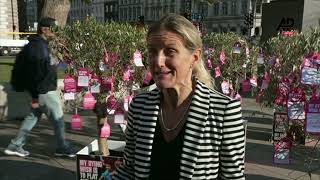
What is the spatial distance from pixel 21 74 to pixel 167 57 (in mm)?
4705

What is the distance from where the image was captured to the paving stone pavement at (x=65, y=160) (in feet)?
19.3

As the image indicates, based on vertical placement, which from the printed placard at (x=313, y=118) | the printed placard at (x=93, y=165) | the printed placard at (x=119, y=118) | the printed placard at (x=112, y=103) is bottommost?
the printed placard at (x=93, y=165)

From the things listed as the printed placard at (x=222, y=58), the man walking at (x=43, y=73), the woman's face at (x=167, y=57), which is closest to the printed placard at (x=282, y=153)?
the woman's face at (x=167, y=57)

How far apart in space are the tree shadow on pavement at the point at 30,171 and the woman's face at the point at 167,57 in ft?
13.0

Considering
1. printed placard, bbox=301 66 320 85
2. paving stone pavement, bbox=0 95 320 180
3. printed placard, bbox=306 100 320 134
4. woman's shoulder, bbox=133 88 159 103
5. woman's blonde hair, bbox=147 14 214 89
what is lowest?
paving stone pavement, bbox=0 95 320 180

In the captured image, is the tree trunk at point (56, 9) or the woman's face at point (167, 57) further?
the tree trunk at point (56, 9)

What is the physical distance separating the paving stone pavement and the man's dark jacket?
1.02m

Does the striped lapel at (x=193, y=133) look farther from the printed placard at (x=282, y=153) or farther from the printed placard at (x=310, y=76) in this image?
the printed placard at (x=282, y=153)

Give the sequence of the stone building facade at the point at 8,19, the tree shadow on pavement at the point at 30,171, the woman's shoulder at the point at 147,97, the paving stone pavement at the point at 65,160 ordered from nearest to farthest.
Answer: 1. the woman's shoulder at the point at 147,97
2. the tree shadow on pavement at the point at 30,171
3. the paving stone pavement at the point at 65,160
4. the stone building facade at the point at 8,19

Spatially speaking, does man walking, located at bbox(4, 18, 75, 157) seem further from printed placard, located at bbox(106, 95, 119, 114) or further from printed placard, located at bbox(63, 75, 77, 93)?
printed placard, located at bbox(106, 95, 119, 114)

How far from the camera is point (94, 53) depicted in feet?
16.5

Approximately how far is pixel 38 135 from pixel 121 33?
3968 millimetres

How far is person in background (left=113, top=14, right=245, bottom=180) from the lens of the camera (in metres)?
2.07

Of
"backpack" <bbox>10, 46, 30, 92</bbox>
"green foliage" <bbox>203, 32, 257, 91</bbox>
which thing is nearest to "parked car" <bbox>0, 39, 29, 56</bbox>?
"green foliage" <bbox>203, 32, 257, 91</bbox>
